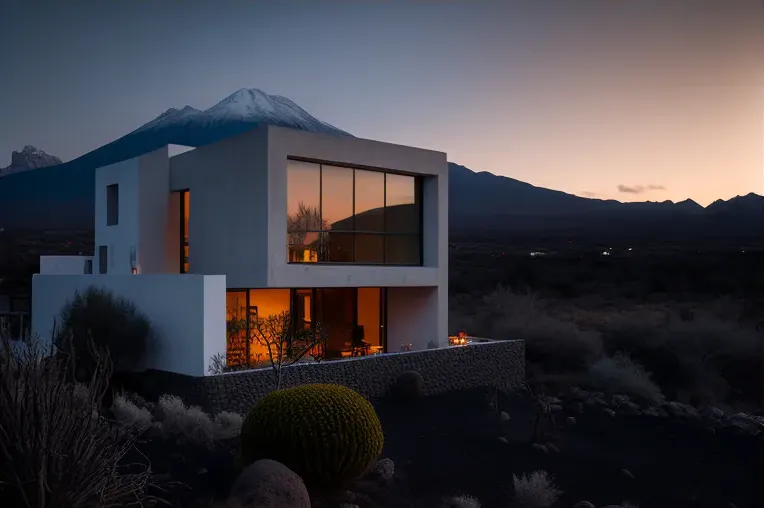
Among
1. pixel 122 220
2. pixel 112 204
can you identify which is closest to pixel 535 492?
pixel 122 220

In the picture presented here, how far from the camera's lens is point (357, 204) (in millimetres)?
14508

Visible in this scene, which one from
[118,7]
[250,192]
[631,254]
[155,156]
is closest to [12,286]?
[118,7]

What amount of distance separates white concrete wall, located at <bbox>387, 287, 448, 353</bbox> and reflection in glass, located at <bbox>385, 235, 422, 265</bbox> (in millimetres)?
812

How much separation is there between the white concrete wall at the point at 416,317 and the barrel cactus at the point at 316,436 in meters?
8.02

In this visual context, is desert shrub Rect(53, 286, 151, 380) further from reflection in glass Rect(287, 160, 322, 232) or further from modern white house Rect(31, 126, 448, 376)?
reflection in glass Rect(287, 160, 322, 232)

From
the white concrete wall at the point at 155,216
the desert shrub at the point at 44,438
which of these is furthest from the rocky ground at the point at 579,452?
the white concrete wall at the point at 155,216

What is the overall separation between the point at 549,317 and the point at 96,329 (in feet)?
64.1

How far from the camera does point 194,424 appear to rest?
9.13 meters

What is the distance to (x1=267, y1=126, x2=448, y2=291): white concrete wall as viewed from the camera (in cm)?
1276

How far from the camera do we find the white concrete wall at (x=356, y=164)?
41.9 ft

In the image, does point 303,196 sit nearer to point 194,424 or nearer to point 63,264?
point 194,424

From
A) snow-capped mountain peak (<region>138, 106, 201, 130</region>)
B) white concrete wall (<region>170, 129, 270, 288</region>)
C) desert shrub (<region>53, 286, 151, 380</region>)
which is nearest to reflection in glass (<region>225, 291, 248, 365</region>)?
white concrete wall (<region>170, 129, 270, 288</region>)

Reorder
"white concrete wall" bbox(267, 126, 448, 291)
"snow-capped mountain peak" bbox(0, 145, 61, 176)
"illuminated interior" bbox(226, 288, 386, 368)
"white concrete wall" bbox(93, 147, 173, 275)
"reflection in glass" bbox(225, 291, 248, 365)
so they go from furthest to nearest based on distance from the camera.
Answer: "snow-capped mountain peak" bbox(0, 145, 61, 176), "white concrete wall" bbox(93, 147, 173, 275), "illuminated interior" bbox(226, 288, 386, 368), "reflection in glass" bbox(225, 291, 248, 365), "white concrete wall" bbox(267, 126, 448, 291)

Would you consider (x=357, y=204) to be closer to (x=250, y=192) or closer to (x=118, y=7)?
(x=250, y=192)
